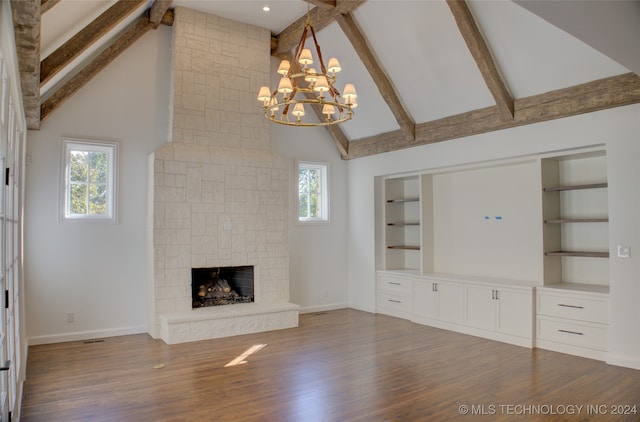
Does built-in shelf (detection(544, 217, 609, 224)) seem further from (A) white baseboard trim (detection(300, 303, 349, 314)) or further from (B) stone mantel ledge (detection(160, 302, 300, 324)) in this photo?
(A) white baseboard trim (detection(300, 303, 349, 314))

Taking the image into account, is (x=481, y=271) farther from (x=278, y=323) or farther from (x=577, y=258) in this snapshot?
(x=278, y=323)

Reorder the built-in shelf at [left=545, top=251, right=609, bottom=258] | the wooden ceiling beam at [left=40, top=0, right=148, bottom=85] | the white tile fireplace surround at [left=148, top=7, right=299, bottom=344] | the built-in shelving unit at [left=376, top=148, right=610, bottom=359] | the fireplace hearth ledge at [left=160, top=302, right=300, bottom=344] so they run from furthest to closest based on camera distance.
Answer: the white tile fireplace surround at [left=148, top=7, right=299, bottom=344], the fireplace hearth ledge at [left=160, top=302, right=300, bottom=344], the built-in shelving unit at [left=376, top=148, right=610, bottom=359], the built-in shelf at [left=545, top=251, right=609, bottom=258], the wooden ceiling beam at [left=40, top=0, right=148, bottom=85]

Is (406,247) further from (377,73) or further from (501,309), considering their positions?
(377,73)

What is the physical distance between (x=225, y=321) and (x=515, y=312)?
147 inches

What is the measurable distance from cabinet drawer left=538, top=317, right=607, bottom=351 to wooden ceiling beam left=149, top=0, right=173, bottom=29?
19.8ft

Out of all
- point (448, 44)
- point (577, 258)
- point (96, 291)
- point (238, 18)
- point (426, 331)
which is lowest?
point (426, 331)

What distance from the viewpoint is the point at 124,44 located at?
20.4ft

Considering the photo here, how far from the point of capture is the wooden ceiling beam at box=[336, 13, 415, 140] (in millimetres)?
6152

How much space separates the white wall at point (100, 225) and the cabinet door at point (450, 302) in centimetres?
420

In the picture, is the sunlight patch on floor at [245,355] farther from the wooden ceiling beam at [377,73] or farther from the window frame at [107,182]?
the wooden ceiling beam at [377,73]

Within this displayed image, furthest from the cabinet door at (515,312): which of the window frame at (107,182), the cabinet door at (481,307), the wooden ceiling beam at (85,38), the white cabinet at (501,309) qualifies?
the wooden ceiling beam at (85,38)

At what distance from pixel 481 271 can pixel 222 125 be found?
435cm

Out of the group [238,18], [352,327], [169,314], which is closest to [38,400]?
[169,314]

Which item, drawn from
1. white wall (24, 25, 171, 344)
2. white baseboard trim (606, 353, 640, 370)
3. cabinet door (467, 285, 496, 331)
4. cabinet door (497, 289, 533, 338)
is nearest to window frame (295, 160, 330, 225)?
white wall (24, 25, 171, 344)
